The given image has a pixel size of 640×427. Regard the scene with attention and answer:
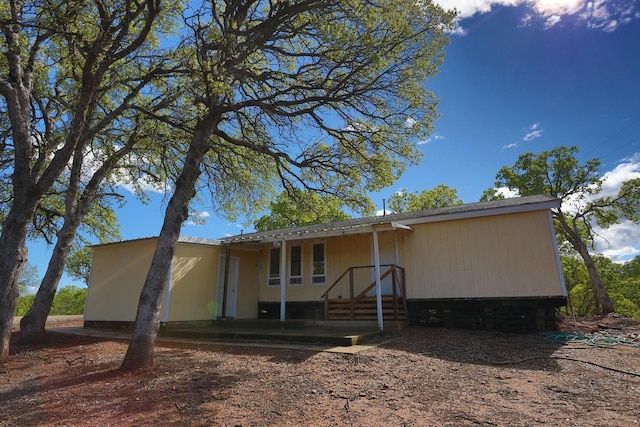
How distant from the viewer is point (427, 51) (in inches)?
312

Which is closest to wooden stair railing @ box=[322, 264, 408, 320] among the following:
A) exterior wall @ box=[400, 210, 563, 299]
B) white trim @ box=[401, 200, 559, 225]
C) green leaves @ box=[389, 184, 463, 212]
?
exterior wall @ box=[400, 210, 563, 299]

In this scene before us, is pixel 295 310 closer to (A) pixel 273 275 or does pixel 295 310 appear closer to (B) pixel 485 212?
(A) pixel 273 275

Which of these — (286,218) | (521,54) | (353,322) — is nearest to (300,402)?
(353,322)

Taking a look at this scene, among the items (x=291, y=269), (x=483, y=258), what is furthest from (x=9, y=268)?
(x=483, y=258)

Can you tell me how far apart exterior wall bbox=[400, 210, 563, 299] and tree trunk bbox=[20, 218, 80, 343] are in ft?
32.4

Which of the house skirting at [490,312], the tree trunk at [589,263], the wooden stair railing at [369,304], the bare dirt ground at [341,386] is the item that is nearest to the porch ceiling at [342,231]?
the wooden stair railing at [369,304]

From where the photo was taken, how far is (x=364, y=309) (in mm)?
11234

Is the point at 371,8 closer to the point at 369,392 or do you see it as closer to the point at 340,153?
the point at 340,153

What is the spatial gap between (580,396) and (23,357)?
10120mm

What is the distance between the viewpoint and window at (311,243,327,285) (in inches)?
511

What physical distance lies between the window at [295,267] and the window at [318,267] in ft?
1.90

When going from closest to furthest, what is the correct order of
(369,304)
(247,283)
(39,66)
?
1. (39,66)
2. (369,304)
3. (247,283)

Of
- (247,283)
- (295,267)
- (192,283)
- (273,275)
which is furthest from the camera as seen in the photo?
(273,275)

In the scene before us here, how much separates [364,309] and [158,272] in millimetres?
6480
